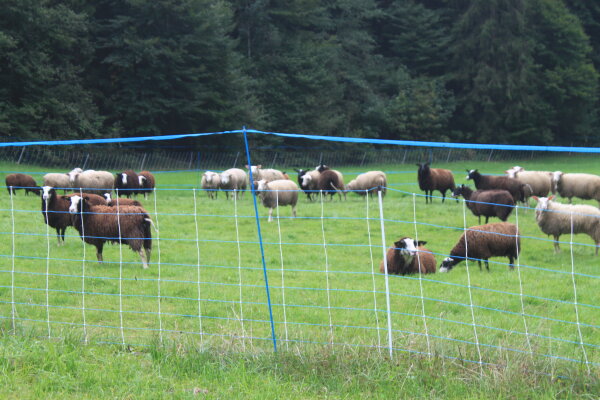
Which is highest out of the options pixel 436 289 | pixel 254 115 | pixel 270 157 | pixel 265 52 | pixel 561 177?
pixel 265 52

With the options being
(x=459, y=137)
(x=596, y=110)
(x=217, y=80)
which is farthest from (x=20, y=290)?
(x=596, y=110)

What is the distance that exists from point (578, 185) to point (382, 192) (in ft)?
21.8

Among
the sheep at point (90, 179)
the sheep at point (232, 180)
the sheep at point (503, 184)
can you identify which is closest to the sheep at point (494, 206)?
the sheep at point (503, 184)

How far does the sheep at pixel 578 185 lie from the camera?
21719mm

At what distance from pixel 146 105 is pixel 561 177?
28104 mm

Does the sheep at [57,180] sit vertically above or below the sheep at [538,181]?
above

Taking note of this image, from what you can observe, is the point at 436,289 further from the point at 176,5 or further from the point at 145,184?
the point at 176,5

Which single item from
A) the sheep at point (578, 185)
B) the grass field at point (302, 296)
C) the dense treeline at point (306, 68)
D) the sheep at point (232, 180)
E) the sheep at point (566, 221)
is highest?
the dense treeline at point (306, 68)

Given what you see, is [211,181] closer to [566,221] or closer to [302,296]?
[566,221]

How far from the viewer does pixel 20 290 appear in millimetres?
9094

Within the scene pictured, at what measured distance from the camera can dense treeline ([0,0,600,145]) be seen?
39031 millimetres

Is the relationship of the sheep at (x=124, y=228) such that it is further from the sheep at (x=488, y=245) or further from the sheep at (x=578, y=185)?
the sheep at (x=578, y=185)

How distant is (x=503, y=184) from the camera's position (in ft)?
70.6

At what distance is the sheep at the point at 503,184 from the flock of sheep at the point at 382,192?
31mm
